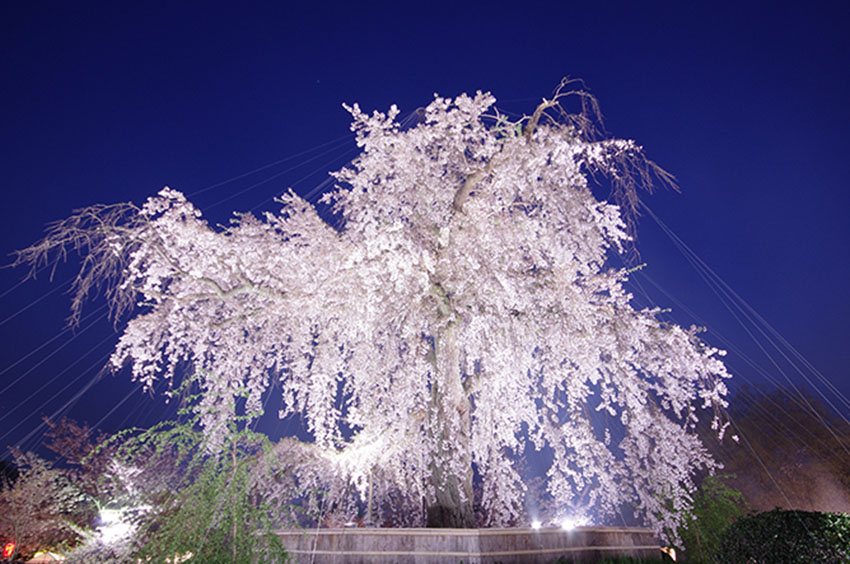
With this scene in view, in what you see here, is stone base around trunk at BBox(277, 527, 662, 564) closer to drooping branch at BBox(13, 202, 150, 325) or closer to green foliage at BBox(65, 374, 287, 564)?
green foliage at BBox(65, 374, 287, 564)

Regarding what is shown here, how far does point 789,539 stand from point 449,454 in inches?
189

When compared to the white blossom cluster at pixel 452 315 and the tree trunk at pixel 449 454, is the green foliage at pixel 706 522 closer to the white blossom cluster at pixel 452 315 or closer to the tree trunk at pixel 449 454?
the white blossom cluster at pixel 452 315

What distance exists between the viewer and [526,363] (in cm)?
803

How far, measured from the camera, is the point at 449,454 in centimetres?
800

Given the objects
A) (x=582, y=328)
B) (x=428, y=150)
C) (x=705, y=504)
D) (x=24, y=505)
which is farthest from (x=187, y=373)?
(x=705, y=504)

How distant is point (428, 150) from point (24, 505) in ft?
59.1

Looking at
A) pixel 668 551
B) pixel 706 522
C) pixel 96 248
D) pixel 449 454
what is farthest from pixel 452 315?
pixel 706 522

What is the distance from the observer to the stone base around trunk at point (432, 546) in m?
6.59

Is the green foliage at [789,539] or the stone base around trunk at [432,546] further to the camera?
the stone base around trunk at [432,546]

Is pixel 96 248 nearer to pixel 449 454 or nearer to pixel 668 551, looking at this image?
pixel 449 454

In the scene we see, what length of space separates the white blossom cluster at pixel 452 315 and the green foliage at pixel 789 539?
1082 mm

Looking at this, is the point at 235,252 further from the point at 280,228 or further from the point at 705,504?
the point at 705,504

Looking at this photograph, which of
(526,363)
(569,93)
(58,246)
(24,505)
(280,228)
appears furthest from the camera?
(24,505)

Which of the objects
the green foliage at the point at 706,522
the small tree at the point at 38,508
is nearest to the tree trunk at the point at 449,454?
the green foliage at the point at 706,522
